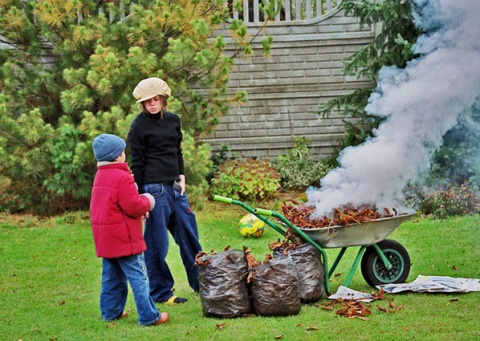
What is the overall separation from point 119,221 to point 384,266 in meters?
2.36

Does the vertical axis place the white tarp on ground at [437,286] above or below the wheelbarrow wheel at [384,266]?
below

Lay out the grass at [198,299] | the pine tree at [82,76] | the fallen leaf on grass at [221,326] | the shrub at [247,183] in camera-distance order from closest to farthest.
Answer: the grass at [198,299] < the fallen leaf on grass at [221,326] < the pine tree at [82,76] < the shrub at [247,183]

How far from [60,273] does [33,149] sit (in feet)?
9.44

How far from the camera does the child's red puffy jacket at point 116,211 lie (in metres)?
5.84

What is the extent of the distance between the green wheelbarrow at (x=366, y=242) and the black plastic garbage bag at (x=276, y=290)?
0.42 meters

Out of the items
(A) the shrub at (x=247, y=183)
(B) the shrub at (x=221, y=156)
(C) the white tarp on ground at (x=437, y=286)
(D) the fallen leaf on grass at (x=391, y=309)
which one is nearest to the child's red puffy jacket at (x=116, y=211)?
(D) the fallen leaf on grass at (x=391, y=309)

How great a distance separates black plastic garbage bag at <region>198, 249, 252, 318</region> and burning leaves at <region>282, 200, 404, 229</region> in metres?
0.69

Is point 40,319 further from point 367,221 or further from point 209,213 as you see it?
point 209,213

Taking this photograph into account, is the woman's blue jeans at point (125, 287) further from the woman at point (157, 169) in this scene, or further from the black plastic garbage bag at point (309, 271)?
the black plastic garbage bag at point (309, 271)

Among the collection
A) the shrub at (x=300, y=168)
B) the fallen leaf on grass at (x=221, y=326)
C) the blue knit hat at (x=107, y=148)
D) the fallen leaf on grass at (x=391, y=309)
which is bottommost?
the shrub at (x=300, y=168)

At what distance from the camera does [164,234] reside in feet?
21.6

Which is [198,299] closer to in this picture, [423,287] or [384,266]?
[384,266]

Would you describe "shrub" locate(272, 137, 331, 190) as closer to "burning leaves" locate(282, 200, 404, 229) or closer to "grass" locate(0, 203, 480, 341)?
"grass" locate(0, 203, 480, 341)

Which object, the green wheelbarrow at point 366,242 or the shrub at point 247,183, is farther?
the shrub at point 247,183
